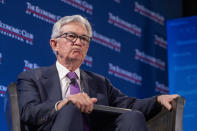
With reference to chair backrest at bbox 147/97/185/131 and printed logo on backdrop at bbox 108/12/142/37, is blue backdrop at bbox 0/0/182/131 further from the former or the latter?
chair backrest at bbox 147/97/185/131

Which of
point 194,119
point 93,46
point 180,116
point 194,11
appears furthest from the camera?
point 194,11

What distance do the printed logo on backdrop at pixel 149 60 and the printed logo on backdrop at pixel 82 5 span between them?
81 centimetres

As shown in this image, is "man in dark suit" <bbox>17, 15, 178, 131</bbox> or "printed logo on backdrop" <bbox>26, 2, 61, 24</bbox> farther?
"printed logo on backdrop" <bbox>26, 2, 61, 24</bbox>

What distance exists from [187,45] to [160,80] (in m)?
0.53

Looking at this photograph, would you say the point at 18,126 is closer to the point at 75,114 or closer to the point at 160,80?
the point at 75,114

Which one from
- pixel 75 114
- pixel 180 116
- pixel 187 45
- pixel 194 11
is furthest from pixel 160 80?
pixel 75 114

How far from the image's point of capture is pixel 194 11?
5.56 meters

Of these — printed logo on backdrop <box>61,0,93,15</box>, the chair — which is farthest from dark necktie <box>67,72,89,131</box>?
printed logo on backdrop <box>61,0,93,15</box>

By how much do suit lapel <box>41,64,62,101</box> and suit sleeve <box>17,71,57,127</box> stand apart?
0.06 metres

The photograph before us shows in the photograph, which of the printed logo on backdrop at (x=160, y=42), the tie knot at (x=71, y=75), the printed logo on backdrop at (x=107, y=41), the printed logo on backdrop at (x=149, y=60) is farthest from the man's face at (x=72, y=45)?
the printed logo on backdrop at (x=160, y=42)

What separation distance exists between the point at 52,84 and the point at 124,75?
83.9 inches

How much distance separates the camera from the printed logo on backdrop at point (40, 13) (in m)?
3.78

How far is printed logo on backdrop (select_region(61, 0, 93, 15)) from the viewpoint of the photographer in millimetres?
4232

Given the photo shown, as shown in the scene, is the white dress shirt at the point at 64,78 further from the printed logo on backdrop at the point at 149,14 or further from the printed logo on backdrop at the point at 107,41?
the printed logo on backdrop at the point at 149,14
